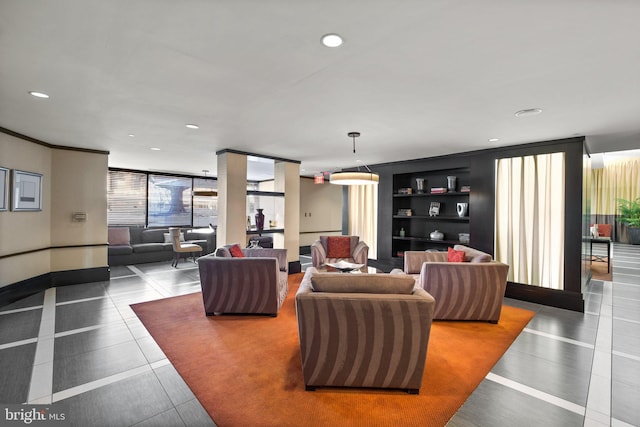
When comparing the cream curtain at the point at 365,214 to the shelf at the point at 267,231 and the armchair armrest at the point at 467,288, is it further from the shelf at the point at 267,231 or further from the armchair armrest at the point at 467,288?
the armchair armrest at the point at 467,288

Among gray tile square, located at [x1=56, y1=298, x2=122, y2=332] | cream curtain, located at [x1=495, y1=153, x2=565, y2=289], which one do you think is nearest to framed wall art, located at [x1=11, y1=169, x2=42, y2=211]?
gray tile square, located at [x1=56, y1=298, x2=122, y2=332]

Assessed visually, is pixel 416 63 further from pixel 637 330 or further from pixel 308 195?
pixel 308 195

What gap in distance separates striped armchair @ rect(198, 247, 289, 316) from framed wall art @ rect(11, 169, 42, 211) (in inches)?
123

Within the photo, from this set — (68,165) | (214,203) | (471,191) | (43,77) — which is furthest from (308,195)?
(43,77)

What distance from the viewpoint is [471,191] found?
18.0ft

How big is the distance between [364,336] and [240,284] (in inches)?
80.4

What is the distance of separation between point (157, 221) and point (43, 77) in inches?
276

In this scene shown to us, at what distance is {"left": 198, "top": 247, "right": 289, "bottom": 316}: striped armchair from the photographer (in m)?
3.71

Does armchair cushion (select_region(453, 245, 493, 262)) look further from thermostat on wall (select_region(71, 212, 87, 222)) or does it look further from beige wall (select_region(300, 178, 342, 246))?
thermostat on wall (select_region(71, 212, 87, 222))

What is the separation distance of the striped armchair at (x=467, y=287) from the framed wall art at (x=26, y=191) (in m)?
5.94

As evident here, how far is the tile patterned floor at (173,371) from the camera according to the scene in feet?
6.69

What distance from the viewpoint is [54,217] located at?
17.0 feet

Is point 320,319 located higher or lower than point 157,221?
lower

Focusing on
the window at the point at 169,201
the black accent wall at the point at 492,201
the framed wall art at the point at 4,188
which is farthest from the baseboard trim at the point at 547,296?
the window at the point at 169,201
